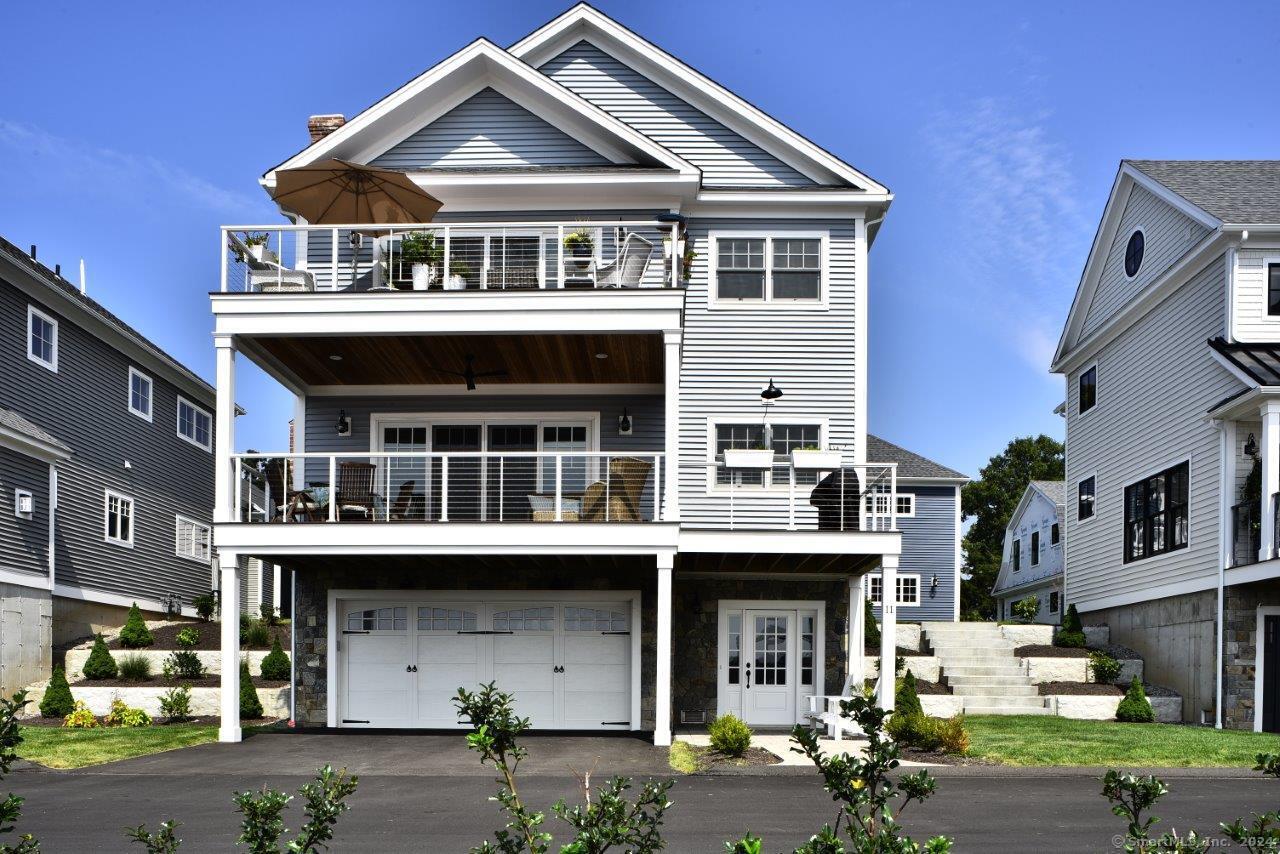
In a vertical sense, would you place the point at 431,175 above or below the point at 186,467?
above

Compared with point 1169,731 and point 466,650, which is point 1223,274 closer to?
point 1169,731

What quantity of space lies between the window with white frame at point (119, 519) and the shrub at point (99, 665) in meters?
4.69

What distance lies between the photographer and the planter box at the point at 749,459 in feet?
59.5

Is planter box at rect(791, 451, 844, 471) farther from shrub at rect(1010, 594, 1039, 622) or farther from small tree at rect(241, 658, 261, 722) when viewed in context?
shrub at rect(1010, 594, 1039, 622)

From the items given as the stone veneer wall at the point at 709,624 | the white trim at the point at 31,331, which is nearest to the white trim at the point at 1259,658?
the stone veneer wall at the point at 709,624

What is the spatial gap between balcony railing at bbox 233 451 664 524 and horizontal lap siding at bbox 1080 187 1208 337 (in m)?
10.4

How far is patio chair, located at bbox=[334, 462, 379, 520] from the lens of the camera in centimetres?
1748

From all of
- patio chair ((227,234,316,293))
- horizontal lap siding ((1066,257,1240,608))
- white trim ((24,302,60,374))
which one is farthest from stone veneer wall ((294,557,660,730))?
horizontal lap siding ((1066,257,1240,608))

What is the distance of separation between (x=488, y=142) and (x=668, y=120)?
299 cm

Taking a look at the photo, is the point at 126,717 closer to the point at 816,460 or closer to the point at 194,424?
the point at 816,460

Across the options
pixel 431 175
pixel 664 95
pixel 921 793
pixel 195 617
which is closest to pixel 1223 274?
pixel 664 95

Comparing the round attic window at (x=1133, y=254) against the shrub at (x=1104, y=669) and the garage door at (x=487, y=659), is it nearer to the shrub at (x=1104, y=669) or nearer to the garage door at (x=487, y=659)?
the shrub at (x=1104, y=669)

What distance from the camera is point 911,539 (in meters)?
38.3

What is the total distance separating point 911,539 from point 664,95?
21.3 metres
